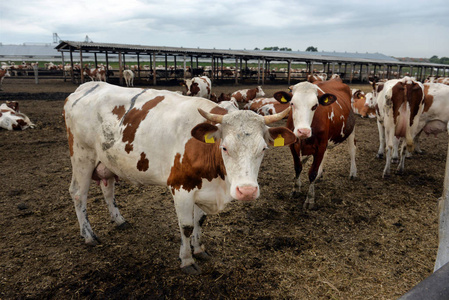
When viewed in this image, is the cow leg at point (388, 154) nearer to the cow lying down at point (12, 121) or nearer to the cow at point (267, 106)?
the cow at point (267, 106)

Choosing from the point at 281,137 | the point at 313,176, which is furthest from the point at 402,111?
the point at 281,137

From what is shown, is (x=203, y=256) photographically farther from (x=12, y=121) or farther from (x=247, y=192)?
(x=12, y=121)

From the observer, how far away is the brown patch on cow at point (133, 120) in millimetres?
3180

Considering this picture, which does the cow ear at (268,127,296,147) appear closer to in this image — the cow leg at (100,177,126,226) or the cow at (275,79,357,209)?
the cow at (275,79,357,209)

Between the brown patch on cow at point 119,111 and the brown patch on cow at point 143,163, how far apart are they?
56cm

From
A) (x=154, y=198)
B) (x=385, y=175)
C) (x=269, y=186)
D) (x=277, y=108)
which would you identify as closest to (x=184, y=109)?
(x=154, y=198)

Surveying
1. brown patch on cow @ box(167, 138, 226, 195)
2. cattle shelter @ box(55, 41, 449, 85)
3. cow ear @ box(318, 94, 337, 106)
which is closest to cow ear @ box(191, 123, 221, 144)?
brown patch on cow @ box(167, 138, 226, 195)

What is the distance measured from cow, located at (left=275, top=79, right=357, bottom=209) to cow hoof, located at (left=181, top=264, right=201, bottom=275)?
225 cm

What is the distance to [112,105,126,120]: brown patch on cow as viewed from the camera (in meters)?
3.32

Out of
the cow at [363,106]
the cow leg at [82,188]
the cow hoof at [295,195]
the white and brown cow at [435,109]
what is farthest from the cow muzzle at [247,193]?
the cow at [363,106]

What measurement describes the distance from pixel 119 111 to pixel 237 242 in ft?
7.25

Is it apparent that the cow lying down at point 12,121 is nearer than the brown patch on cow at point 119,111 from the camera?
No

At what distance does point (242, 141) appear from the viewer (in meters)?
2.46

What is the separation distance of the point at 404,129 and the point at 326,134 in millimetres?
2455
